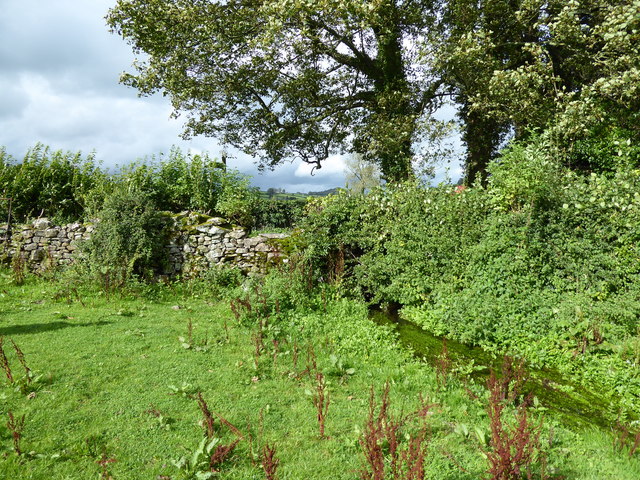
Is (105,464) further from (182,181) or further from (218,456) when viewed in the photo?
(182,181)

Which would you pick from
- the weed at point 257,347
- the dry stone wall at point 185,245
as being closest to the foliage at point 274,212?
the dry stone wall at point 185,245

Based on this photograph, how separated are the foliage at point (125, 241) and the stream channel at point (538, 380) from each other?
656 cm

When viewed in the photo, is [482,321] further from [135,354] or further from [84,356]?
[84,356]

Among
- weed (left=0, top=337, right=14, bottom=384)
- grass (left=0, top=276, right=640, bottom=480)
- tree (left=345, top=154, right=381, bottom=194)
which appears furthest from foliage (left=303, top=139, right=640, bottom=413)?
tree (left=345, top=154, right=381, bottom=194)

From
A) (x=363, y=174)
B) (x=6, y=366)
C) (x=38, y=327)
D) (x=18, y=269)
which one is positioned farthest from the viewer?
(x=363, y=174)

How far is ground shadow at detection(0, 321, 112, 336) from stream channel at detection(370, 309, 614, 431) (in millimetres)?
5841

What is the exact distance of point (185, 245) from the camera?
11.3m

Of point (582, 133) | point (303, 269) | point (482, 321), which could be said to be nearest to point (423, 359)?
point (482, 321)

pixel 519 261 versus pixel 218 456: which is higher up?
pixel 519 261

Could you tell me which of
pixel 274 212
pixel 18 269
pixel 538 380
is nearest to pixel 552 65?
pixel 274 212

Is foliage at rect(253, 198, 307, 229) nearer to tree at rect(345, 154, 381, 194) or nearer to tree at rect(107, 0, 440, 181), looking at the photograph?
tree at rect(107, 0, 440, 181)

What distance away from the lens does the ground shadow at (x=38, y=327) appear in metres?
7.14

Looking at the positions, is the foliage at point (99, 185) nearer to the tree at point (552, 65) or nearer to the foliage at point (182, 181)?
the foliage at point (182, 181)

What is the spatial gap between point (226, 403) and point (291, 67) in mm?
15553
